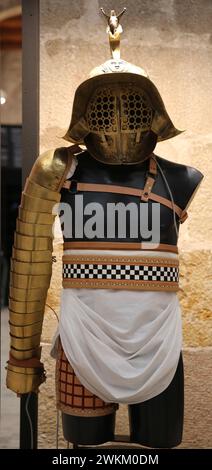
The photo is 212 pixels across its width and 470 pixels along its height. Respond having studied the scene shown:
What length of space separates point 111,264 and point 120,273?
0.12 feet

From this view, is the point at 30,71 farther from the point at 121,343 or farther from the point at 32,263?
the point at 121,343

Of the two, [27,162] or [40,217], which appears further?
[27,162]

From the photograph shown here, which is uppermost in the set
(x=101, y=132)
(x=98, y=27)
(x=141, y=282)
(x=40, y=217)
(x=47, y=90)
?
(x=98, y=27)

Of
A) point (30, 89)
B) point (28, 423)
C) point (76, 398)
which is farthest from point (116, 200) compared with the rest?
point (28, 423)

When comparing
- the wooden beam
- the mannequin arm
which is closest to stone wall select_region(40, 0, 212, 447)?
the wooden beam

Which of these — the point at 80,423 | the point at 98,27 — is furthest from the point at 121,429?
the point at 98,27

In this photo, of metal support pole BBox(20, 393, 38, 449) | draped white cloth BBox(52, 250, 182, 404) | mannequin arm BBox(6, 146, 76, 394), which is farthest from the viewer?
metal support pole BBox(20, 393, 38, 449)

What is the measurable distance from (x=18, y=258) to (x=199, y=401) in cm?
109

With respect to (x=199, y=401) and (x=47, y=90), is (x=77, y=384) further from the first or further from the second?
(x=47, y=90)

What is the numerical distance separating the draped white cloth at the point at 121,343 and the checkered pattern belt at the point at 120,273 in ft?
0.07

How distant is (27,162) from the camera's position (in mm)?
2246

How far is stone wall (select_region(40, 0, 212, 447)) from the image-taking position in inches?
89.5

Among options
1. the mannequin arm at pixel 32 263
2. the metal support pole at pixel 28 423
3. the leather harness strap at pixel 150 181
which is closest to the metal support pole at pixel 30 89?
the metal support pole at pixel 28 423

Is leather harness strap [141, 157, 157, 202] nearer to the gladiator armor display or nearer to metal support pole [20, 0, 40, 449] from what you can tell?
the gladiator armor display
